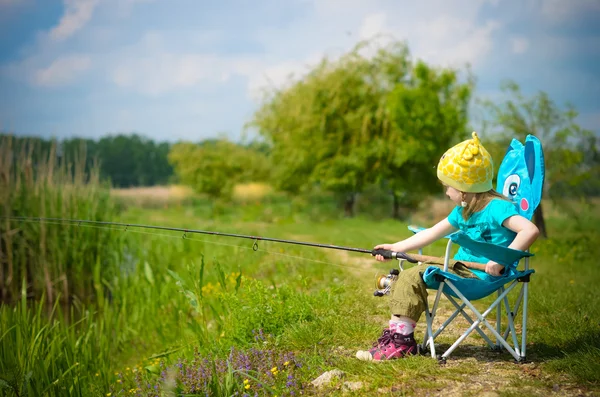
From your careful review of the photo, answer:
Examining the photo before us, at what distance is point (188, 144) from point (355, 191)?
568 cm

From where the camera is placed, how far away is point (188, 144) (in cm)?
1736

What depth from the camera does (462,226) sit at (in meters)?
3.55

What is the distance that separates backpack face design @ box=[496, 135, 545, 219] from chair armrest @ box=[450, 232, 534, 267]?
1.19 feet

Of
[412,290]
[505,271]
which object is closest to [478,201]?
[505,271]

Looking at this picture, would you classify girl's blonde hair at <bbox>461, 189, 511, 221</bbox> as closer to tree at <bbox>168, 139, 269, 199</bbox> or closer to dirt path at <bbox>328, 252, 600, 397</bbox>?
dirt path at <bbox>328, 252, 600, 397</bbox>

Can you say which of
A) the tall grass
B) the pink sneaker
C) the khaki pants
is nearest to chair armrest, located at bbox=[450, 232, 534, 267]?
the khaki pants

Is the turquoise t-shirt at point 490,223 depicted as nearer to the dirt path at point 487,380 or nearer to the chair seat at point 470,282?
the chair seat at point 470,282

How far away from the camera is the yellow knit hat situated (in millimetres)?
3373

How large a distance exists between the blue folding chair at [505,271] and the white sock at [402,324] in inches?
3.9

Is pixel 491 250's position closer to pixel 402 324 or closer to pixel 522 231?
pixel 522 231

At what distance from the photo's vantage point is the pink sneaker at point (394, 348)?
3.46m

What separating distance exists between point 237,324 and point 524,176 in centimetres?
210

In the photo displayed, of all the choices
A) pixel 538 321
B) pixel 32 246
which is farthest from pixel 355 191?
pixel 538 321

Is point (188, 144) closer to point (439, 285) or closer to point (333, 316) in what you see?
point (333, 316)
